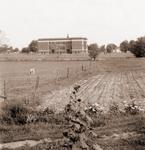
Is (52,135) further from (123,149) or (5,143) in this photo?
(123,149)

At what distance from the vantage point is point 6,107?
1494 centimetres

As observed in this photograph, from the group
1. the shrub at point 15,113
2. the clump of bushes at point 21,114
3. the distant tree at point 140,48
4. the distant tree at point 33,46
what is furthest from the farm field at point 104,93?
the distant tree at point 33,46

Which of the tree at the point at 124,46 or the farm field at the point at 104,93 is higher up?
the tree at the point at 124,46

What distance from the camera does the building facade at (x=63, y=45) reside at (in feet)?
545

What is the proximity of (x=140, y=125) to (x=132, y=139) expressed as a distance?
2013mm

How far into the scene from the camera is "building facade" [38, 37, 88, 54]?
16612 centimetres

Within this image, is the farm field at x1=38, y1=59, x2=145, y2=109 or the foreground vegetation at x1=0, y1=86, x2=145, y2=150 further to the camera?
the farm field at x1=38, y1=59, x2=145, y2=109

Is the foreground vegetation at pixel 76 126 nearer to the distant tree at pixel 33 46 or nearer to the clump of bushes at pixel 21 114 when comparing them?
the clump of bushes at pixel 21 114

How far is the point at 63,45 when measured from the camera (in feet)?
555

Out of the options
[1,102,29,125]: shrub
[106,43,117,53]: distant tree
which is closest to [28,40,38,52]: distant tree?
A: [106,43,117,53]: distant tree

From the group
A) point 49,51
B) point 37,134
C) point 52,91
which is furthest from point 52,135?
point 49,51

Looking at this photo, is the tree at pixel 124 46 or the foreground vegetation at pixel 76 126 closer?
the foreground vegetation at pixel 76 126

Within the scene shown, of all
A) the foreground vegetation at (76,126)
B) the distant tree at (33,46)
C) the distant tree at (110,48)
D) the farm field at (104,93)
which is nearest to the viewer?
the foreground vegetation at (76,126)

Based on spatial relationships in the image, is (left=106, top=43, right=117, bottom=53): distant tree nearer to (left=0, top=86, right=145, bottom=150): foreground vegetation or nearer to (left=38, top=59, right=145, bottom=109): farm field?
(left=38, top=59, right=145, bottom=109): farm field
